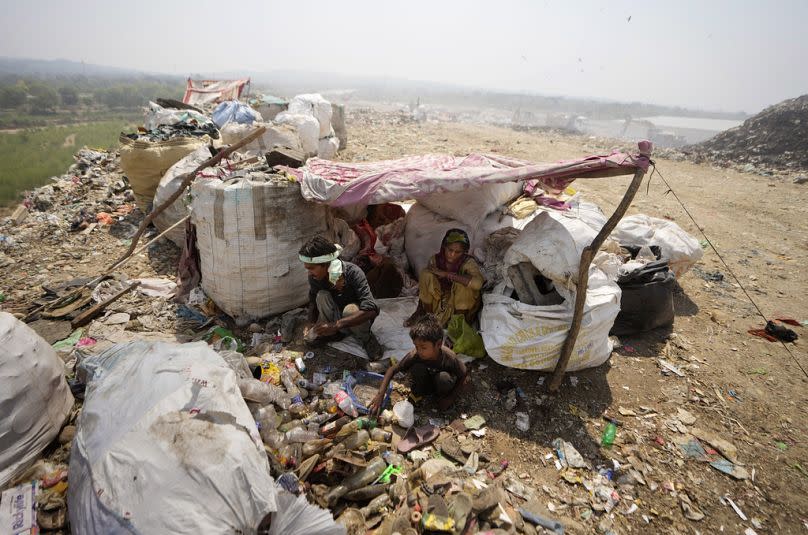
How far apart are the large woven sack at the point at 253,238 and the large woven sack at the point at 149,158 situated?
6.45ft

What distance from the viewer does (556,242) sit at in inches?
107

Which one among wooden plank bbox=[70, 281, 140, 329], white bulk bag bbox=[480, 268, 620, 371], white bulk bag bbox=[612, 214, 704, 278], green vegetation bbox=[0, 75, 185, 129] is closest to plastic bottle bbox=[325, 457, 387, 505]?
white bulk bag bbox=[480, 268, 620, 371]

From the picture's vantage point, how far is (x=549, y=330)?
267cm

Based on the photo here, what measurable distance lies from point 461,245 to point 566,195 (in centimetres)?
171

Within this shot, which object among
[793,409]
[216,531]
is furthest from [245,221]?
[793,409]

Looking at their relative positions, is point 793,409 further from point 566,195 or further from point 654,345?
point 566,195

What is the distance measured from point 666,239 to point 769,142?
12368mm

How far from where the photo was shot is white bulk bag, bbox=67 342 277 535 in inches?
55.4

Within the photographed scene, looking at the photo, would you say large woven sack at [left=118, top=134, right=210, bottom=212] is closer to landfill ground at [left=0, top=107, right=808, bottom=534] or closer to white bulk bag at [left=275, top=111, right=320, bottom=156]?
landfill ground at [left=0, top=107, right=808, bottom=534]

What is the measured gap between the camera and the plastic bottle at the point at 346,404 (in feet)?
7.98

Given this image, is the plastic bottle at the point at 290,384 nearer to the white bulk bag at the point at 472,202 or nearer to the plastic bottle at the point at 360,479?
the plastic bottle at the point at 360,479

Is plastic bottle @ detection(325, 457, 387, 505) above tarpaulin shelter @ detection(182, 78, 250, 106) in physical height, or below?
below

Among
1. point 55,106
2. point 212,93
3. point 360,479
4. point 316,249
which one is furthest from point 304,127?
point 55,106

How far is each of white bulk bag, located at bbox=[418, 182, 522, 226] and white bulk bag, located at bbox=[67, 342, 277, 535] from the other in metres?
2.46
